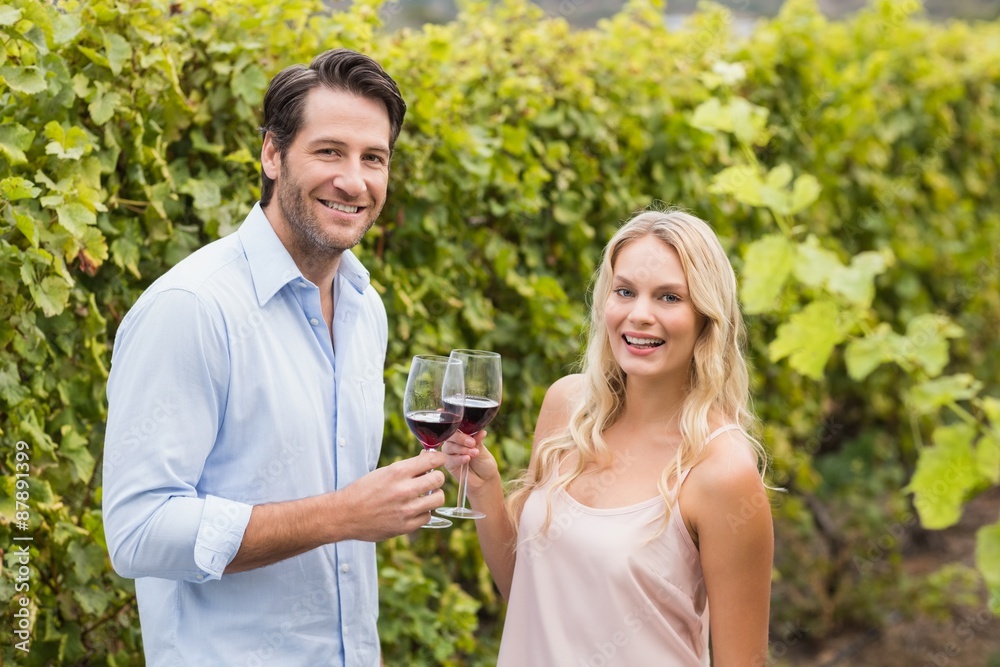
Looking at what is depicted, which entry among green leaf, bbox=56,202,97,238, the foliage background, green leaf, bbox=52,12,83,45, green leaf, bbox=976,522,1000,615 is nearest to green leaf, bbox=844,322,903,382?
the foliage background

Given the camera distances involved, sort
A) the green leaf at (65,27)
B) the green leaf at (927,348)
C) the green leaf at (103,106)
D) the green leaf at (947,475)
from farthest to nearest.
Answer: the green leaf at (103,106) < the green leaf at (65,27) < the green leaf at (927,348) < the green leaf at (947,475)

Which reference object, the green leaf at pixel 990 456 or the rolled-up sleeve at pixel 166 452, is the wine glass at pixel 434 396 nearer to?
the rolled-up sleeve at pixel 166 452

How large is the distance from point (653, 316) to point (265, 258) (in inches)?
36.8

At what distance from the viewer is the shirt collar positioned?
215 centimetres

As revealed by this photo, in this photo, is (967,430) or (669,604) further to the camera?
(669,604)

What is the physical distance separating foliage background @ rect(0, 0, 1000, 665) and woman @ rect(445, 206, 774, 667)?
8.6 inches

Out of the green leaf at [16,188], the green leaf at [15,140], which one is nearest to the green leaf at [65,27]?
the green leaf at [15,140]

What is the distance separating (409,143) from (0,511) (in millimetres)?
1754

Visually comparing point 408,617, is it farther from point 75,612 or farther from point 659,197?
point 659,197

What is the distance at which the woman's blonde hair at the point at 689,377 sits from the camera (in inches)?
95.7

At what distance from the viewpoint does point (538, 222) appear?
4121 mm

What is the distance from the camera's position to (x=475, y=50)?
3.92 meters

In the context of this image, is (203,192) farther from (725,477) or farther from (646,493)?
(725,477)

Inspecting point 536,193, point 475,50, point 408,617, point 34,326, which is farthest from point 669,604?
point 475,50
